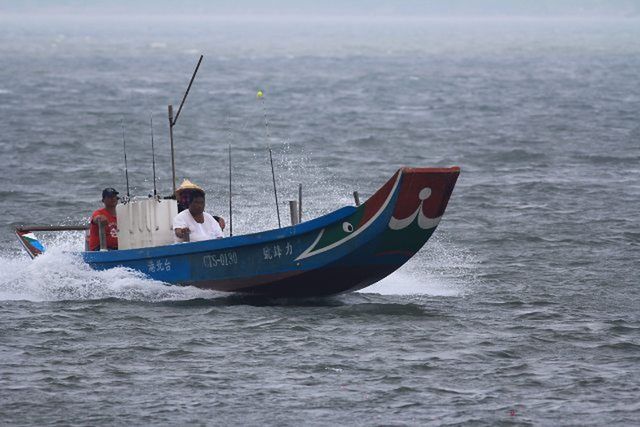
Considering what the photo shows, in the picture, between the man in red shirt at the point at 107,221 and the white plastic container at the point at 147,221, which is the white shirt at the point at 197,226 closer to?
the white plastic container at the point at 147,221

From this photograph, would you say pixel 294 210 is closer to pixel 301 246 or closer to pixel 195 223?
pixel 301 246

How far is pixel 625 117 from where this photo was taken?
44500 millimetres

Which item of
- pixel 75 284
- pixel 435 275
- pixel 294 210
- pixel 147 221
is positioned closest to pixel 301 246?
pixel 294 210

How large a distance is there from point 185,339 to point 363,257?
227 cm

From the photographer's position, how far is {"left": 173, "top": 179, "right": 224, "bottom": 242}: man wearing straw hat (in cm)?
1641

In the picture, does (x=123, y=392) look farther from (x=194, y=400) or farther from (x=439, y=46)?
(x=439, y=46)

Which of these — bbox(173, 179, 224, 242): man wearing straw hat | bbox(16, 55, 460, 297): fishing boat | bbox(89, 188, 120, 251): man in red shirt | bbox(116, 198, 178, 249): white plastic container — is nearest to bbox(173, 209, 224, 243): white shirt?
bbox(173, 179, 224, 242): man wearing straw hat

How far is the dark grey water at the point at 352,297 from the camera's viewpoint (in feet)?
41.8

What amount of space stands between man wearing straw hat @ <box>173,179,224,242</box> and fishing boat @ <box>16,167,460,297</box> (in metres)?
0.22

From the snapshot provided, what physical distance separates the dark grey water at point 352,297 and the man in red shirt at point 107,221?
0.37 metres

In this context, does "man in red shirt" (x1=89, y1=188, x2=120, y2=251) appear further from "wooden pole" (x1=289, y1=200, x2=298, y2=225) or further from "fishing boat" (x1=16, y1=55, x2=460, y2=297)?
"wooden pole" (x1=289, y1=200, x2=298, y2=225)

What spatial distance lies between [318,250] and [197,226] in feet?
5.31

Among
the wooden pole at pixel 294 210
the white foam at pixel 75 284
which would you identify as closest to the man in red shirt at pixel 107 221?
the white foam at pixel 75 284

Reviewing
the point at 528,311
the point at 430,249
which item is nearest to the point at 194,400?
the point at 528,311
